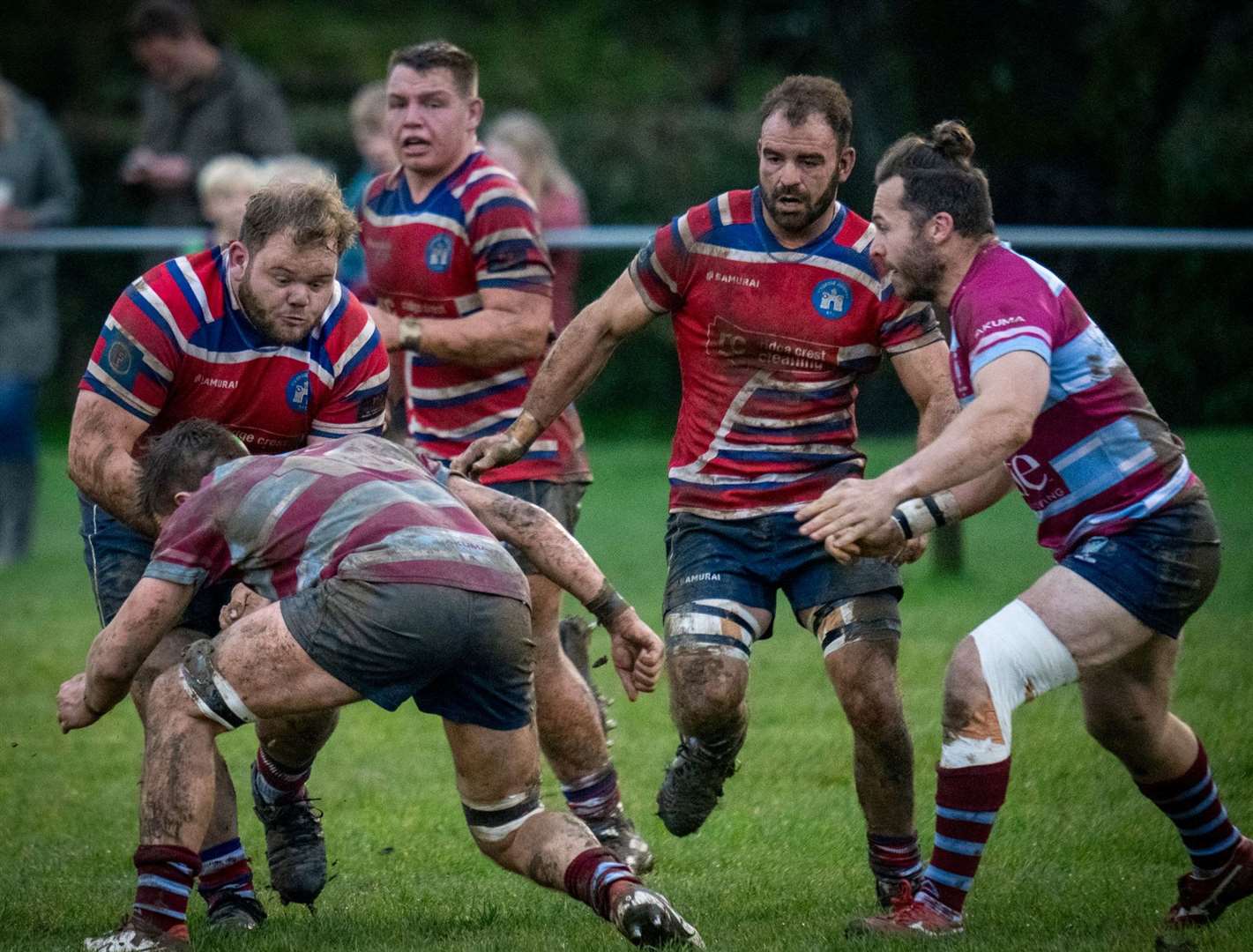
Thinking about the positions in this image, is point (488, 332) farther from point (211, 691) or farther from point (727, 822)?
point (211, 691)

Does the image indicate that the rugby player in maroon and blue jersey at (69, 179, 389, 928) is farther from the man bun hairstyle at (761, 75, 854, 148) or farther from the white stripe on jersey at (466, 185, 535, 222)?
the man bun hairstyle at (761, 75, 854, 148)

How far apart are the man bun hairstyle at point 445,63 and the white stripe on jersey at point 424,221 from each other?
52cm

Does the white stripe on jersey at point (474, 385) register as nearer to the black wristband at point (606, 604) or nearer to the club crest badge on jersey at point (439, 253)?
the club crest badge on jersey at point (439, 253)

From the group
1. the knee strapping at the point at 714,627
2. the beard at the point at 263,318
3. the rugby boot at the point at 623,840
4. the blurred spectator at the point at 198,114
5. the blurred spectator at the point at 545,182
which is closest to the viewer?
the beard at the point at 263,318

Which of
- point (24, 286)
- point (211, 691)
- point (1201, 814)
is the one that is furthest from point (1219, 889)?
point (24, 286)

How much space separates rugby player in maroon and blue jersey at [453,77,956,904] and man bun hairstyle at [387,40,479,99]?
1.50 metres

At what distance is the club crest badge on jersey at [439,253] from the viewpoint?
6500 mm

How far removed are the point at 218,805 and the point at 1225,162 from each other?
1077 cm

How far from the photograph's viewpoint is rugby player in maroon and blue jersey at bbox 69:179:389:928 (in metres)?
5.16

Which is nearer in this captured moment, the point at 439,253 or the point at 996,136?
the point at 439,253

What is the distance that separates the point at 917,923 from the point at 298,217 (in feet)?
8.35

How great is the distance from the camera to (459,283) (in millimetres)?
6539

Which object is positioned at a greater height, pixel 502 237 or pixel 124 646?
pixel 502 237

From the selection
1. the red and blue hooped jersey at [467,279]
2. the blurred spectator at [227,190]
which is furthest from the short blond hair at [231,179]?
the red and blue hooped jersey at [467,279]
